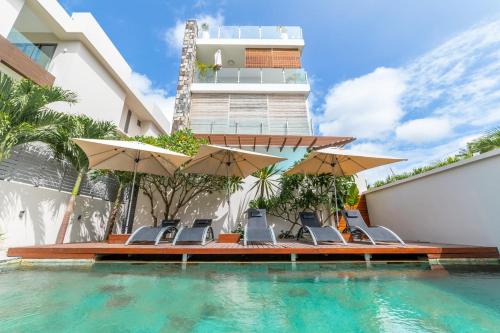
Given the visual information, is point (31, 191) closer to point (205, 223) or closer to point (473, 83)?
point (205, 223)

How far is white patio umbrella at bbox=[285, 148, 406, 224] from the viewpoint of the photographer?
655 cm

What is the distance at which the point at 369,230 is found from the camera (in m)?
5.73

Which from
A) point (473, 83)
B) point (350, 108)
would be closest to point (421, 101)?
point (473, 83)

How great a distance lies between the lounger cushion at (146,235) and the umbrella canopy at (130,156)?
6.19 feet

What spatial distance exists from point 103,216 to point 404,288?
985 centimetres

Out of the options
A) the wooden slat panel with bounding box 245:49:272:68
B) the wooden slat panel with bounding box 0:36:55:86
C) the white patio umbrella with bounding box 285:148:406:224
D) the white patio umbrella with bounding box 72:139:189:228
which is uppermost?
the wooden slat panel with bounding box 245:49:272:68

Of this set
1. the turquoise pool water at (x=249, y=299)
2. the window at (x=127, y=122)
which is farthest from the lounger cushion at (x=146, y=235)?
the window at (x=127, y=122)

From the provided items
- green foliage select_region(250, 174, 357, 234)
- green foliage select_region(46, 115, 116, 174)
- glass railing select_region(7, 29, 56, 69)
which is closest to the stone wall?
glass railing select_region(7, 29, 56, 69)

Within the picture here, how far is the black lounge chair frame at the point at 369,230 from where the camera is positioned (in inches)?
213

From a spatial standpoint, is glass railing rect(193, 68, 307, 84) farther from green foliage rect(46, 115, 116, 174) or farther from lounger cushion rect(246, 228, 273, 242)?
lounger cushion rect(246, 228, 273, 242)

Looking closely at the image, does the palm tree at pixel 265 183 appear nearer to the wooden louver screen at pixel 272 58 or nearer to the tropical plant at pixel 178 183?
the tropical plant at pixel 178 183

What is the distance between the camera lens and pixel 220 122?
15.6 metres

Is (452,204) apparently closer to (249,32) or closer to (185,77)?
(185,77)

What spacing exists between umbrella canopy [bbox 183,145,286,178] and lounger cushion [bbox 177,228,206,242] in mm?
2076
